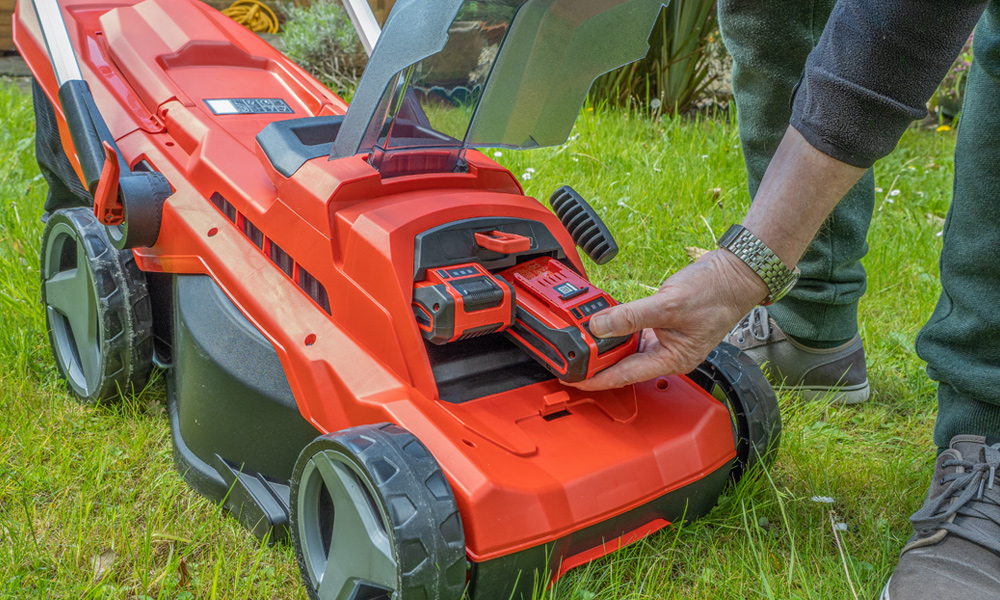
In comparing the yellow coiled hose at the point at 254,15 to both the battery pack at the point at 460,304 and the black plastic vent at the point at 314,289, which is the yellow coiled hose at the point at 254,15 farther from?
the battery pack at the point at 460,304

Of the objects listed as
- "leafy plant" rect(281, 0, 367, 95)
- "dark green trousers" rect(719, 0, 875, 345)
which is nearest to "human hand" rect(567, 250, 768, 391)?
"dark green trousers" rect(719, 0, 875, 345)

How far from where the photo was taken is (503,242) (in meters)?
1.13

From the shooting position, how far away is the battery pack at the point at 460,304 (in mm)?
1027

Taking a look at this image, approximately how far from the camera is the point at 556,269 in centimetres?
120

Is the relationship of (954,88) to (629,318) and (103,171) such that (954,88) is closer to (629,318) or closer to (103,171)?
(629,318)

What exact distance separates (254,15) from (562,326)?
4.64m

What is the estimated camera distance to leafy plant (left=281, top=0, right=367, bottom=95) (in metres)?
4.07

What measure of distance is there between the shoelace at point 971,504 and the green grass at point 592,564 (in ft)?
0.37

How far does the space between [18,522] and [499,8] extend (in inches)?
38.7

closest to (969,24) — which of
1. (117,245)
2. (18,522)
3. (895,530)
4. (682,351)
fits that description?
(682,351)

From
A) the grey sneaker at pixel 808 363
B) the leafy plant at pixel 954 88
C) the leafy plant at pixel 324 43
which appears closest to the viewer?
the grey sneaker at pixel 808 363

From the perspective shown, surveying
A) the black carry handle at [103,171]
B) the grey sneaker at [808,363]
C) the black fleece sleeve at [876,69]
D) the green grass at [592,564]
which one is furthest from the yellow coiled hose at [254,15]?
the black fleece sleeve at [876,69]

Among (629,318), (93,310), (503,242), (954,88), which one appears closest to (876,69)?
(629,318)

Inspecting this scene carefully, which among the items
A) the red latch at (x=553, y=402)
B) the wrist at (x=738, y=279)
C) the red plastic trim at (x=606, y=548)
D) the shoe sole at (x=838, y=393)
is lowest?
the shoe sole at (x=838, y=393)
